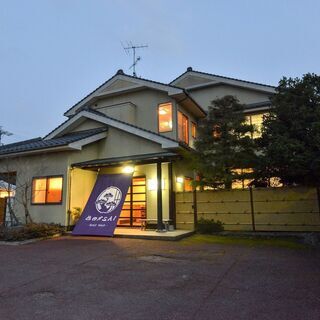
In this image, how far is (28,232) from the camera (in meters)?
10.2

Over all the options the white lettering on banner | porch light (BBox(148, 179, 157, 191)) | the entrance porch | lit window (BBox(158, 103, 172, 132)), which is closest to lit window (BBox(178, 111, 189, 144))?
lit window (BBox(158, 103, 172, 132))

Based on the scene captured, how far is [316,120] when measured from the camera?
29.0ft

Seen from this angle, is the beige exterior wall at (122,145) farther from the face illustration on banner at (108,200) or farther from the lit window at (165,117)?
the lit window at (165,117)

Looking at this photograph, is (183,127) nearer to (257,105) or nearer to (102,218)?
(257,105)

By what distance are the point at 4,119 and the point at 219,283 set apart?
133616 millimetres

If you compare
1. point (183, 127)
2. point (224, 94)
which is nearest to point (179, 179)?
point (183, 127)

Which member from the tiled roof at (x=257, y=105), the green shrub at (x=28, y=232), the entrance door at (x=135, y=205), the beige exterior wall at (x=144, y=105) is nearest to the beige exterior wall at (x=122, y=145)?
the entrance door at (x=135, y=205)

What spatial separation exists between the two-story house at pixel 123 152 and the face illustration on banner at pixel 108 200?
1.10 metres

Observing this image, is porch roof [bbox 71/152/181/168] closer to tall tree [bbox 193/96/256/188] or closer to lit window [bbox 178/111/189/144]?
tall tree [bbox 193/96/256/188]

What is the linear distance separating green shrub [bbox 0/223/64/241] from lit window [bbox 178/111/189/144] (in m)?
7.08

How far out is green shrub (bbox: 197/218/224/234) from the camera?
37.4 ft

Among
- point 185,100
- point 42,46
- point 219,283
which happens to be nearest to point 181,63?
point 42,46

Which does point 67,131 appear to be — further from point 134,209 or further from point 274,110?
point 274,110

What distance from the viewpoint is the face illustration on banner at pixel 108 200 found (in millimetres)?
11377
